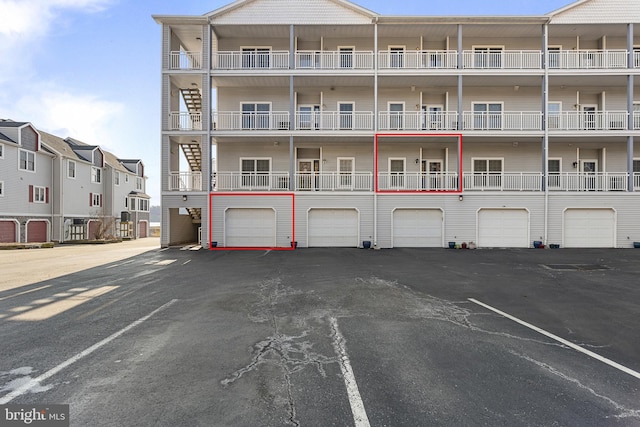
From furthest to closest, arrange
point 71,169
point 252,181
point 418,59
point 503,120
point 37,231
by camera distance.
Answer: point 71,169 → point 37,231 → point 252,181 → point 503,120 → point 418,59

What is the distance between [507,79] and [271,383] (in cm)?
1964

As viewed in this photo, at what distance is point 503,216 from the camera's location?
1587 centimetres

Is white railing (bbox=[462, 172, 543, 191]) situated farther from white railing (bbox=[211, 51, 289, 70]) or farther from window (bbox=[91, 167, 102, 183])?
window (bbox=[91, 167, 102, 183])

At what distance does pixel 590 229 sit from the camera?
1570 centimetres

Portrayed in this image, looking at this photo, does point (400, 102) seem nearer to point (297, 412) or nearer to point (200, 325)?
point (200, 325)

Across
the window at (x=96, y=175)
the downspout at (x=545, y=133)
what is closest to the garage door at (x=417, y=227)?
the downspout at (x=545, y=133)

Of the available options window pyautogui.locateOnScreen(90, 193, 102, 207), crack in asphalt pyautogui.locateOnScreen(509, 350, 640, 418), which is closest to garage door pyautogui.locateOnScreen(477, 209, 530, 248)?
crack in asphalt pyautogui.locateOnScreen(509, 350, 640, 418)

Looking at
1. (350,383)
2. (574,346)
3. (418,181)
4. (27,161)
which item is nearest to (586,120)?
(418,181)

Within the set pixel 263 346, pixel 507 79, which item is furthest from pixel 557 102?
pixel 263 346

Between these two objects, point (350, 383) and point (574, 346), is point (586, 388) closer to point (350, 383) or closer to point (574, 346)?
point (574, 346)

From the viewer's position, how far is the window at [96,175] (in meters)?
29.7

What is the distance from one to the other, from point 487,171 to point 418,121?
5.00 m

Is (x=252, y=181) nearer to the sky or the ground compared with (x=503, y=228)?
nearer to the sky

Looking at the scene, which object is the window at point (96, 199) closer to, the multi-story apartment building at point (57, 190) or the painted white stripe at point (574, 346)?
the multi-story apartment building at point (57, 190)
